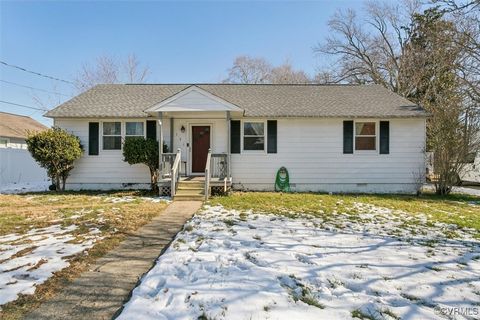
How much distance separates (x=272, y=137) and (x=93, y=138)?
286 inches

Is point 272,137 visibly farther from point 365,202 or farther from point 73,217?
point 73,217

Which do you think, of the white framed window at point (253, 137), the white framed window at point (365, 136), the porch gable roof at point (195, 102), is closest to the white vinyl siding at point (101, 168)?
the porch gable roof at point (195, 102)

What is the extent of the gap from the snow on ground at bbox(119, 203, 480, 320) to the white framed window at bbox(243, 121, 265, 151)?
19.0 ft

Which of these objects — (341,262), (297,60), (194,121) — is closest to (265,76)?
(297,60)

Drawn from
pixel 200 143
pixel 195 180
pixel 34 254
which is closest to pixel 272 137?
pixel 200 143

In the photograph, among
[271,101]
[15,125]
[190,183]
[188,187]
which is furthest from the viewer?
[15,125]

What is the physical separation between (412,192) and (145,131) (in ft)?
36.7

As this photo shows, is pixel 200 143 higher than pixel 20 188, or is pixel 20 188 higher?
pixel 200 143

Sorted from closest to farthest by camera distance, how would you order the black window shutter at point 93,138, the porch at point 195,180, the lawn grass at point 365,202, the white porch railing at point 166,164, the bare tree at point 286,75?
the lawn grass at point 365,202
the porch at point 195,180
the white porch railing at point 166,164
the black window shutter at point 93,138
the bare tree at point 286,75

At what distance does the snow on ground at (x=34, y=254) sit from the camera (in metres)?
3.35

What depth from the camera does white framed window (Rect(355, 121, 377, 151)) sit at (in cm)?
1143

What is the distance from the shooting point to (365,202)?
30.3 feet

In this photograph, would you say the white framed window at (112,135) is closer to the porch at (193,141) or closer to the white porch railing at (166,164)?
the porch at (193,141)
